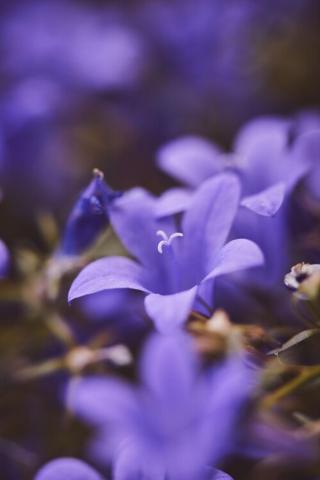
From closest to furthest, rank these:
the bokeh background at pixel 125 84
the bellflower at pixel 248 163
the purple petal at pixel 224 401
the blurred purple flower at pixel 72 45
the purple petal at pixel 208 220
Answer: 1. the purple petal at pixel 224 401
2. the purple petal at pixel 208 220
3. the bellflower at pixel 248 163
4. the bokeh background at pixel 125 84
5. the blurred purple flower at pixel 72 45

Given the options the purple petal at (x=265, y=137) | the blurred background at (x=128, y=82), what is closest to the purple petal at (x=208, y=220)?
the purple petal at (x=265, y=137)

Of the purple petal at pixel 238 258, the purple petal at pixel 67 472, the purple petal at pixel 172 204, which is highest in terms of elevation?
the purple petal at pixel 172 204

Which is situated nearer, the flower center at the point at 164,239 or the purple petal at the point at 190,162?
the flower center at the point at 164,239

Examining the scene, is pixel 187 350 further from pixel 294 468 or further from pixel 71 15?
pixel 71 15

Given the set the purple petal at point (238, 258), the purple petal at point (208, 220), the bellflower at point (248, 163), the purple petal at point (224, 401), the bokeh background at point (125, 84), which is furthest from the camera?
the bokeh background at point (125, 84)

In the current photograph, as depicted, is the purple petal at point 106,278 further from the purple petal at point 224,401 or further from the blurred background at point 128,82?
the blurred background at point 128,82

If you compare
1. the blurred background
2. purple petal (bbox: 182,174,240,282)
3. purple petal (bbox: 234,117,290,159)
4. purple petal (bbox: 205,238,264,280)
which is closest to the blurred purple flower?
the blurred background
